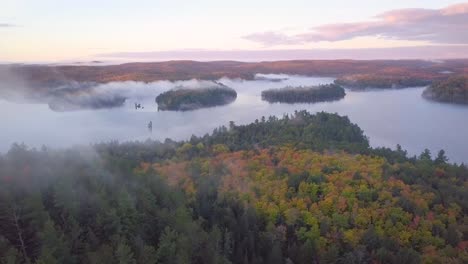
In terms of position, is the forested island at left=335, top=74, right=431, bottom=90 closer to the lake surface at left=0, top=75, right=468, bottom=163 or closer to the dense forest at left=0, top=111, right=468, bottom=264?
the lake surface at left=0, top=75, right=468, bottom=163

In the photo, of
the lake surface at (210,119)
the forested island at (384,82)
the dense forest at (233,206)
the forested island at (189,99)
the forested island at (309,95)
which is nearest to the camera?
the dense forest at (233,206)

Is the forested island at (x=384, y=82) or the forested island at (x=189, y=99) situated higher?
the forested island at (x=384, y=82)

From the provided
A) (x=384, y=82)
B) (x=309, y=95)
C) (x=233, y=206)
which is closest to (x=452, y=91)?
(x=384, y=82)

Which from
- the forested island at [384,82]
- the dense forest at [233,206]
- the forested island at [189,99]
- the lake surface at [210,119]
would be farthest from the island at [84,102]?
the forested island at [384,82]

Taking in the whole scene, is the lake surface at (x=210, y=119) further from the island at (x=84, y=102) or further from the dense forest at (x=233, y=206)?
the dense forest at (x=233, y=206)

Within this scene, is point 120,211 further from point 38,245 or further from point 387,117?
point 387,117

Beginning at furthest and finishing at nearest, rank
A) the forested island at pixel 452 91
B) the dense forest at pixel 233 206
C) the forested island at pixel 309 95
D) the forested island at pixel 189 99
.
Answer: the forested island at pixel 309 95 → the forested island at pixel 189 99 → the forested island at pixel 452 91 → the dense forest at pixel 233 206

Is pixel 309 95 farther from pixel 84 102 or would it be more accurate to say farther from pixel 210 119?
pixel 84 102
